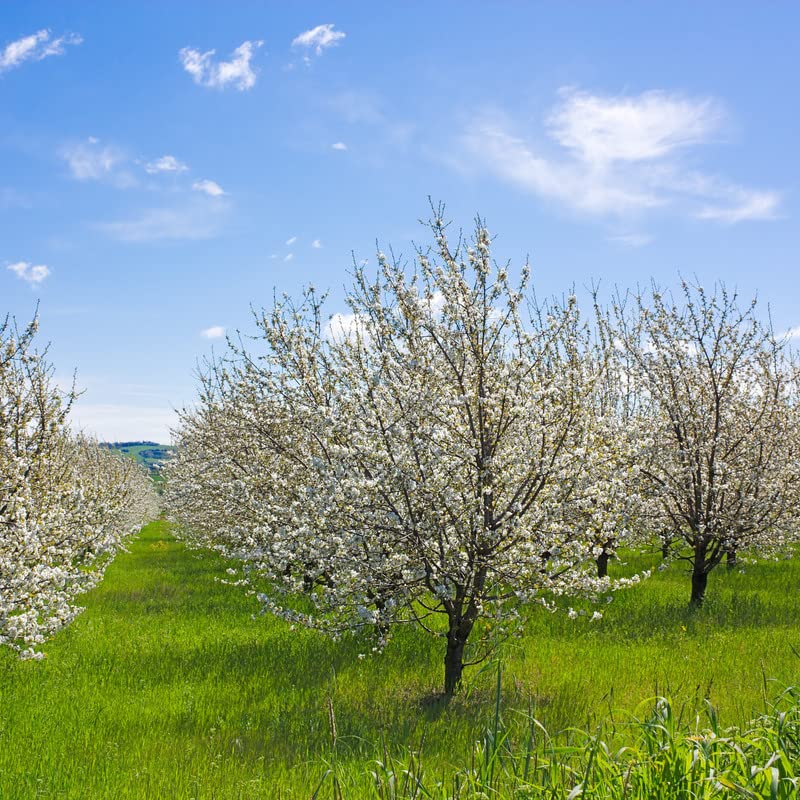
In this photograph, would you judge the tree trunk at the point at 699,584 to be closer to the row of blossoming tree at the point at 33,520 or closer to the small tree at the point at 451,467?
the small tree at the point at 451,467

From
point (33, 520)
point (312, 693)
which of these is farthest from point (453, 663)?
point (33, 520)

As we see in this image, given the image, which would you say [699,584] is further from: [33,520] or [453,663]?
[33,520]

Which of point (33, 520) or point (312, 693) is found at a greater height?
point (33, 520)

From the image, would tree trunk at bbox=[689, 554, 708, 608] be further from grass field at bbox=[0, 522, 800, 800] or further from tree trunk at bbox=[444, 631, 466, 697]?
tree trunk at bbox=[444, 631, 466, 697]

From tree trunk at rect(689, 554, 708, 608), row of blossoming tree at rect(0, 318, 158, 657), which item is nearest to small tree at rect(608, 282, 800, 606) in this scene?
tree trunk at rect(689, 554, 708, 608)

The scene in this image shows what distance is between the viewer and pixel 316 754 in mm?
6895

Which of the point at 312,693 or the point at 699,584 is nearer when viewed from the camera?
the point at 312,693

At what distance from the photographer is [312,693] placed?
30.5ft

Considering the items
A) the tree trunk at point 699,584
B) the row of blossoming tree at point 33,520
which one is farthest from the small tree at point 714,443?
the row of blossoming tree at point 33,520

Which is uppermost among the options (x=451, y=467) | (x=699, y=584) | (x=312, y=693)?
(x=451, y=467)

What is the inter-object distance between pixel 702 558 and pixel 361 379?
1013 cm

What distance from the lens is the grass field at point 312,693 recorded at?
21.4 feet

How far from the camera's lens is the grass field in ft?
21.4

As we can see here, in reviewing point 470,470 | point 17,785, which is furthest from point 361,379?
point 17,785
